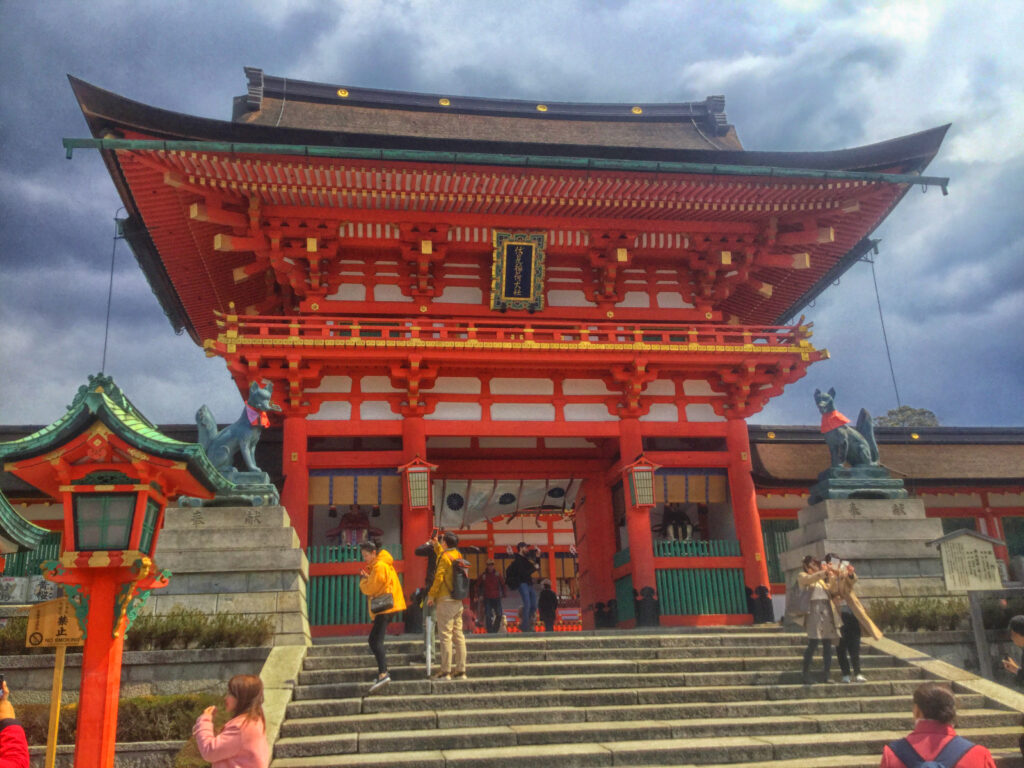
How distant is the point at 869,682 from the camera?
10234 mm

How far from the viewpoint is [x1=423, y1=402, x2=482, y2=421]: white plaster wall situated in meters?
16.4

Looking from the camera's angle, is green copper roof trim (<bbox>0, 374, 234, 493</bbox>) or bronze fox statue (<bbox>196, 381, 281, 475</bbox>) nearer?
green copper roof trim (<bbox>0, 374, 234, 493</bbox>)

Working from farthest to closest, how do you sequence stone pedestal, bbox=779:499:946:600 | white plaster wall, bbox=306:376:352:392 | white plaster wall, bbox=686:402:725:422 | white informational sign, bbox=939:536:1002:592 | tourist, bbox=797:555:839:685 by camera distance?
white plaster wall, bbox=686:402:725:422
white plaster wall, bbox=306:376:352:392
stone pedestal, bbox=779:499:946:600
white informational sign, bbox=939:536:1002:592
tourist, bbox=797:555:839:685

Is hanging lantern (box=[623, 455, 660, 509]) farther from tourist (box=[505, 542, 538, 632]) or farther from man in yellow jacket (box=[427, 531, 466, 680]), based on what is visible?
man in yellow jacket (box=[427, 531, 466, 680])

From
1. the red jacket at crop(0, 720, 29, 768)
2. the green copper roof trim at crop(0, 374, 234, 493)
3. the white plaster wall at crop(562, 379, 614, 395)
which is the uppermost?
the white plaster wall at crop(562, 379, 614, 395)

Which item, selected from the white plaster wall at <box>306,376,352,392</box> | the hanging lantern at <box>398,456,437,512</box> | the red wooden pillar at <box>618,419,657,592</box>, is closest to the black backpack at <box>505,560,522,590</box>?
the hanging lantern at <box>398,456,437,512</box>

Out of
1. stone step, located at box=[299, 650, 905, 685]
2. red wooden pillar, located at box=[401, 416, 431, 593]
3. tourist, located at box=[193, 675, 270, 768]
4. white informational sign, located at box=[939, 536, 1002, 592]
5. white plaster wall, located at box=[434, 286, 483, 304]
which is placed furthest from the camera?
white plaster wall, located at box=[434, 286, 483, 304]

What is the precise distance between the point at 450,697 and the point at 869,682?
5.33m

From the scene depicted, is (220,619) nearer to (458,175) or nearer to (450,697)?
(450,697)

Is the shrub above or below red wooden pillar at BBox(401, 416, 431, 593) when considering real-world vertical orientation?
below

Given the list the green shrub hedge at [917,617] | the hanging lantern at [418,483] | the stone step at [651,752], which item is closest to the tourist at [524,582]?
the hanging lantern at [418,483]

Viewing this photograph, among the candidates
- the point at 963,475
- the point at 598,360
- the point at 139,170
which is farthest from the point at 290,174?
the point at 963,475

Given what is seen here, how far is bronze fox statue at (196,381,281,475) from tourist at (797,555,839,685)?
8.21 metres

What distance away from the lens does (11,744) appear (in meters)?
4.81
